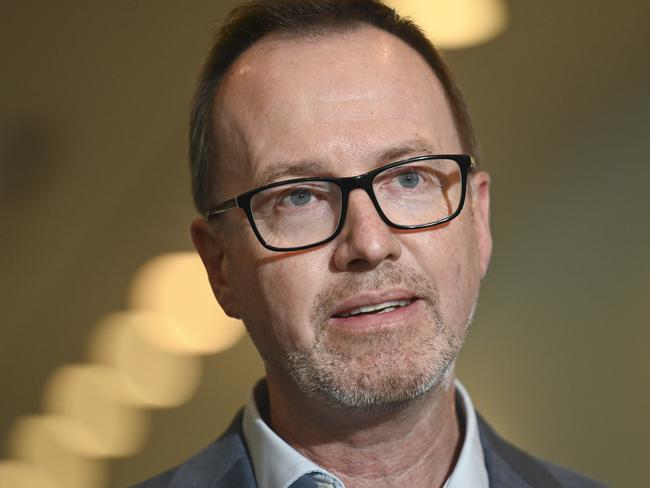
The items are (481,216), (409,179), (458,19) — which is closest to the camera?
(409,179)

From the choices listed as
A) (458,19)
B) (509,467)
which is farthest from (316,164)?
(458,19)

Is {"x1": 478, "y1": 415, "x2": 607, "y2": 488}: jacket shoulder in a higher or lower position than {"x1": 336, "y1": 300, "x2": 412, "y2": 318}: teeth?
lower

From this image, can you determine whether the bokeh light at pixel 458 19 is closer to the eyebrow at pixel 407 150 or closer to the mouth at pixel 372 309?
the eyebrow at pixel 407 150

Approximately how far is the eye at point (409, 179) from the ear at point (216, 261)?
34 centimetres

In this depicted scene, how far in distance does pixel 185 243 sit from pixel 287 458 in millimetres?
1002

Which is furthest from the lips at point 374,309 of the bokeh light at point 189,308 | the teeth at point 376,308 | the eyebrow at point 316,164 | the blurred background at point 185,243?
the bokeh light at point 189,308

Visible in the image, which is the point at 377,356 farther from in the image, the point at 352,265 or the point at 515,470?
the point at 515,470

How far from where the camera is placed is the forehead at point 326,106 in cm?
147

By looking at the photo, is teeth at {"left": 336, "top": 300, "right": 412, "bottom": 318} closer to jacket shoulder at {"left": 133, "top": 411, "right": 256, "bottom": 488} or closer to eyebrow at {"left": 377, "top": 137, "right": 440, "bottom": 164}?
eyebrow at {"left": 377, "top": 137, "right": 440, "bottom": 164}

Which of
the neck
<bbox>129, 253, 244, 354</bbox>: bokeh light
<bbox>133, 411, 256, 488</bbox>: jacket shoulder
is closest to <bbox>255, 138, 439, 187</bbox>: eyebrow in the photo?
the neck

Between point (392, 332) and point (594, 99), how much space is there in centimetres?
110

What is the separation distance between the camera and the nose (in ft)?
4.58

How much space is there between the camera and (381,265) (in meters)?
1.42

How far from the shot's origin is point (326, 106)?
1485mm
